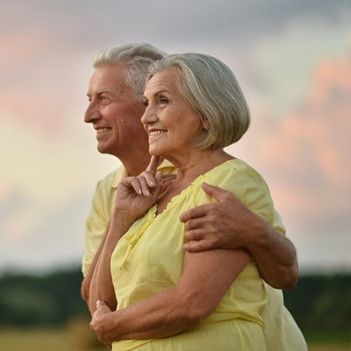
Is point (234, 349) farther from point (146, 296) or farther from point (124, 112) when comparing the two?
point (124, 112)

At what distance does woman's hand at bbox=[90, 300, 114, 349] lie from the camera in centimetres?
470

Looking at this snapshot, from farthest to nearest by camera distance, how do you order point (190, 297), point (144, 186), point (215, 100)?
point (144, 186) → point (215, 100) → point (190, 297)

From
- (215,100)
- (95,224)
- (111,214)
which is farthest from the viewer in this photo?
(95,224)

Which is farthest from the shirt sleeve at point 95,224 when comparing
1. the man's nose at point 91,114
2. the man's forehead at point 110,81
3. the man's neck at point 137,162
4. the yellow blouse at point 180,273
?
the yellow blouse at point 180,273

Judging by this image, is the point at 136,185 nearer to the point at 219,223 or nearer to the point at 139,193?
the point at 139,193

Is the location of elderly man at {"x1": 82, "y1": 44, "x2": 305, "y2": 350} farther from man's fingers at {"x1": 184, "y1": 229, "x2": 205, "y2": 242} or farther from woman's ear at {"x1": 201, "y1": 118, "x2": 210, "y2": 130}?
woman's ear at {"x1": 201, "y1": 118, "x2": 210, "y2": 130}

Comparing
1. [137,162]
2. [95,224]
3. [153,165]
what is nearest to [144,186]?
[153,165]

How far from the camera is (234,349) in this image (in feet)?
14.8

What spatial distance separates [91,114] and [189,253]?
1.45 metres

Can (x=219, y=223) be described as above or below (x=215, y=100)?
below

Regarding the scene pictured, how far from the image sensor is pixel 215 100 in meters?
4.58

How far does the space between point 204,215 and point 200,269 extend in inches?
7.5

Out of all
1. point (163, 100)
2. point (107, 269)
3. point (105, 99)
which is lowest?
point (107, 269)

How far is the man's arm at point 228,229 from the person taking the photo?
14.6 ft
